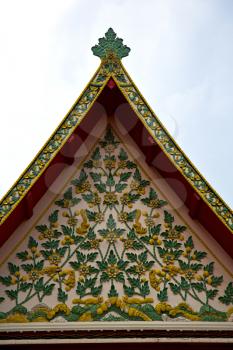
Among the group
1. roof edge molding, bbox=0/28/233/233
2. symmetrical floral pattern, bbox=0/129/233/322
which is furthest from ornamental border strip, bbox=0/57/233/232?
symmetrical floral pattern, bbox=0/129/233/322

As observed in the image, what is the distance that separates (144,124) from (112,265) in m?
1.54

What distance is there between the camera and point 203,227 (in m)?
5.77

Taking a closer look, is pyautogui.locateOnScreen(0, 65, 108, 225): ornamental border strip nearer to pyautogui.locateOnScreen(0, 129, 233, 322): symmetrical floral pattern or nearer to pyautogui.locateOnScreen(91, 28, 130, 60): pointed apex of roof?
pyautogui.locateOnScreen(91, 28, 130, 60): pointed apex of roof

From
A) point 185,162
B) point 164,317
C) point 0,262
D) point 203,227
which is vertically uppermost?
point 185,162

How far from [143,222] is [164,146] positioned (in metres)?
0.84

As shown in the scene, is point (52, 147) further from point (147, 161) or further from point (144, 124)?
point (147, 161)

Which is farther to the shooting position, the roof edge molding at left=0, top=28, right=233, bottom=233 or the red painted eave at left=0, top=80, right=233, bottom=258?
the red painted eave at left=0, top=80, right=233, bottom=258

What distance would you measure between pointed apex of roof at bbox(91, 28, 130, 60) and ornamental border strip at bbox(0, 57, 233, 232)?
65mm

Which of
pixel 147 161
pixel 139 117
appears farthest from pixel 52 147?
pixel 147 161

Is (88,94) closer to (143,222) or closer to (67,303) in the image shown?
(143,222)

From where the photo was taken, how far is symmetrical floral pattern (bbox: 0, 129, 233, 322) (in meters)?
5.18

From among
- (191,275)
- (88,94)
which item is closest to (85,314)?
(191,275)

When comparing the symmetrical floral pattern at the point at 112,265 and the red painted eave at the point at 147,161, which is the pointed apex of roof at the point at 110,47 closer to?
the red painted eave at the point at 147,161

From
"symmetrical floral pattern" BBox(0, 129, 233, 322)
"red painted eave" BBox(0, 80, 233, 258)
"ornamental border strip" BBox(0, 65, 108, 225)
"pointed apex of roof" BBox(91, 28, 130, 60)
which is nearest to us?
"symmetrical floral pattern" BBox(0, 129, 233, 322)
